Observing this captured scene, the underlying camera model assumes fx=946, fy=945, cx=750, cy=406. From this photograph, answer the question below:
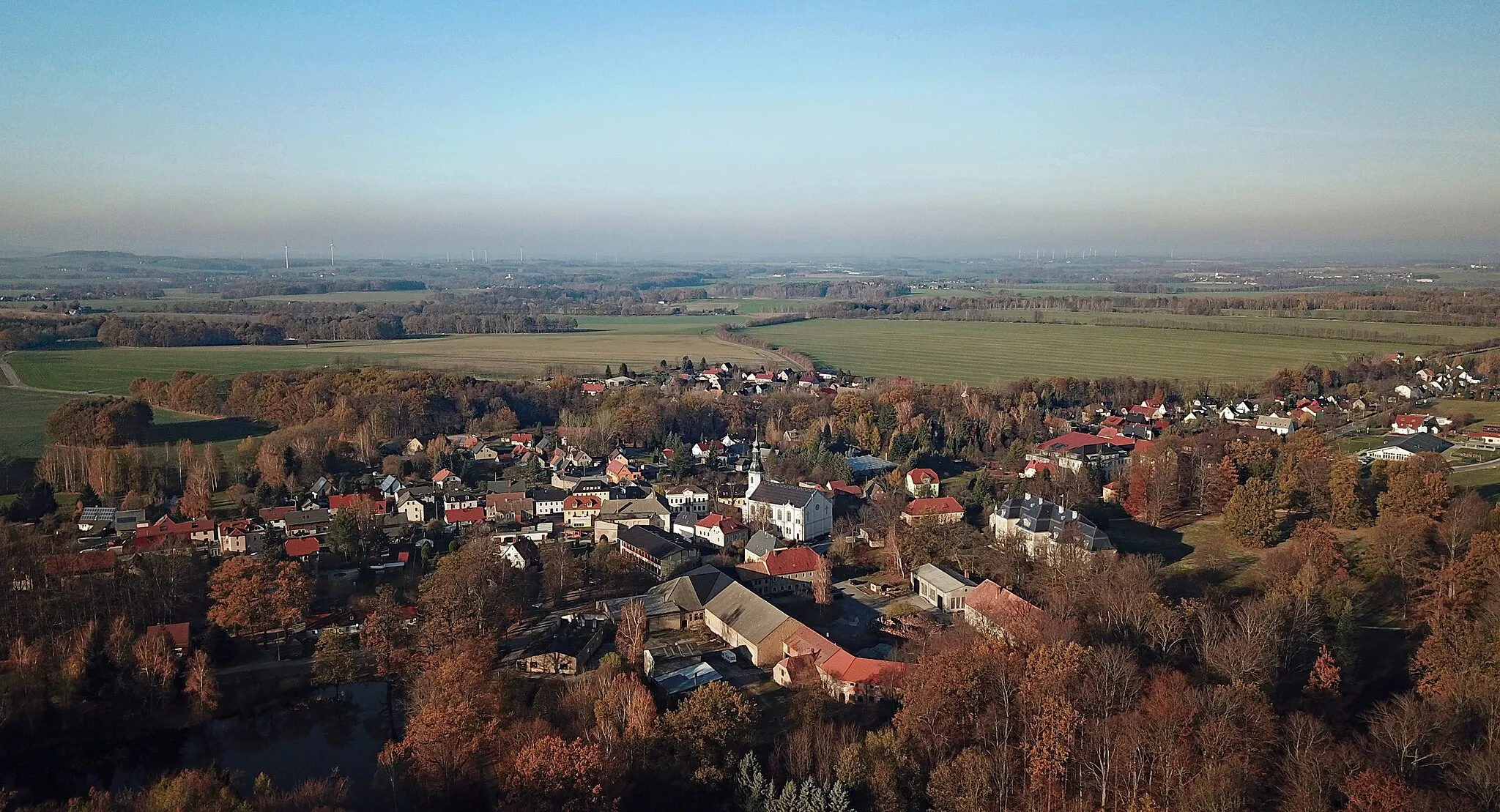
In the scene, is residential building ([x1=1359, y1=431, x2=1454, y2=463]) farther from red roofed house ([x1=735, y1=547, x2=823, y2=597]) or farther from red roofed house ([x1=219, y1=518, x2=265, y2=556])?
red roofed house ([x1=219, y1=518, x2=265, y2=556])

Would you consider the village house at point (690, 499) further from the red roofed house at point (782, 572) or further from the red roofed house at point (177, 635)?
the red roofed house at point (177, 635)

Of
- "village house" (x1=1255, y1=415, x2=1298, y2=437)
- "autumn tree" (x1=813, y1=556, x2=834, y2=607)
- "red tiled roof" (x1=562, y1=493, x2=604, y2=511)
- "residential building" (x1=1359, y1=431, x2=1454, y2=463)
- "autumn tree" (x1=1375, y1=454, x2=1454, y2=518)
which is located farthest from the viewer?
"village house" (x1=1255, y1=415, x2=1298, y2=437)

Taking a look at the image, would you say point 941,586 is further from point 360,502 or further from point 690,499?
point 360,502

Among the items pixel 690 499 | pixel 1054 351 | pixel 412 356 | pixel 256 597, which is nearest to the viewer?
pixel 256 597

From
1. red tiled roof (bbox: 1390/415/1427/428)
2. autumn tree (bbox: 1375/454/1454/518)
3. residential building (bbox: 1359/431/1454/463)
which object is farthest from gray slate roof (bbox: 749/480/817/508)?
red tiled roof (bbox: 1390/415/1427/428)

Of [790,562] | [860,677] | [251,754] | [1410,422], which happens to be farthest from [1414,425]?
[251,754]

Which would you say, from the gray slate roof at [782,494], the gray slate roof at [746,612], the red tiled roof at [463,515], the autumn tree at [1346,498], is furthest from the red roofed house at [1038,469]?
the red tiled roof at [463,515]
